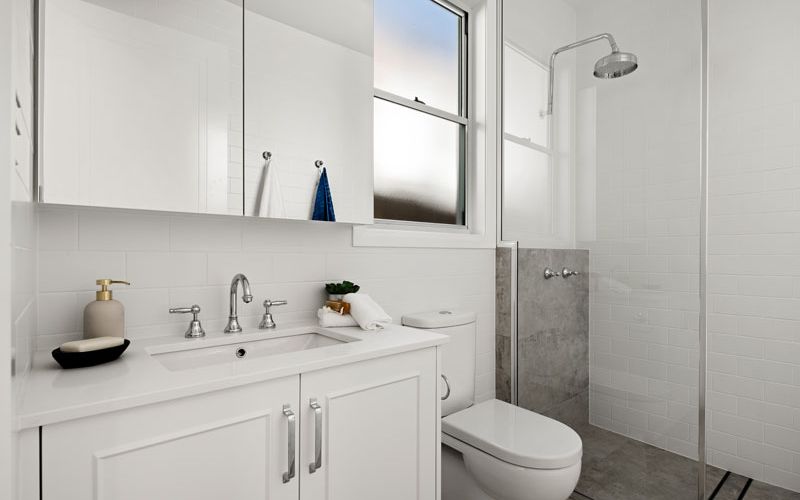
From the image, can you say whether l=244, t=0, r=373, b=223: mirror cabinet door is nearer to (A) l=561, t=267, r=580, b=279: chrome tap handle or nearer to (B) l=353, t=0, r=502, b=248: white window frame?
(B) l=353, t=0, r=502, b=248: white window frame

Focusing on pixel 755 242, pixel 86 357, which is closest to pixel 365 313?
pixel 86 357

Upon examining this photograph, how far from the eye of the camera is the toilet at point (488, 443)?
1416 millimetres

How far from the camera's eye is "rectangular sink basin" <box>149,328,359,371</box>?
1.18 metres

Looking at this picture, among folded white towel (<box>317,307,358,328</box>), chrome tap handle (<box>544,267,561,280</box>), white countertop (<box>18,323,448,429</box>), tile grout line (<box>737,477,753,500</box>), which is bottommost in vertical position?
tile grout line (<box>737,477,753,500</box>)

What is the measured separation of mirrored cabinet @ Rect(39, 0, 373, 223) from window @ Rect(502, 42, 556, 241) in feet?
2.98

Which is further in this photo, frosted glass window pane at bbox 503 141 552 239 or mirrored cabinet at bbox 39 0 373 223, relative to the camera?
frosted glass window pane at bbox 503 141 552 239

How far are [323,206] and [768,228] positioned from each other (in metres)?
2.10

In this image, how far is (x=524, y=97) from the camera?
7.18ft

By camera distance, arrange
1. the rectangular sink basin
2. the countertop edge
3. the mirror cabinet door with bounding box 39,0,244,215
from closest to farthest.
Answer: the countertop edge, the mirror cabinet door with bounding box 39,0,244,215, the rectangular sink basin

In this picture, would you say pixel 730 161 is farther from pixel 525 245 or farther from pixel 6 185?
pixel 6 185

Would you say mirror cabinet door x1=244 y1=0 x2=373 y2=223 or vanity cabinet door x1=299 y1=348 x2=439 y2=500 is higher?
A: mirror cabinet door x1=244 y1=0 x2=373 y2=223

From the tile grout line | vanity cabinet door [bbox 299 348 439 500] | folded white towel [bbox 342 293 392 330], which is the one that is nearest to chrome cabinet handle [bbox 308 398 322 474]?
vanity cabinet door [bbox 299 348 439 500]

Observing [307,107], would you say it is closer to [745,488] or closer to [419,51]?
[419,51]

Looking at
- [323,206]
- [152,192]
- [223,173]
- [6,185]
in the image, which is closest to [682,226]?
[323,206]
